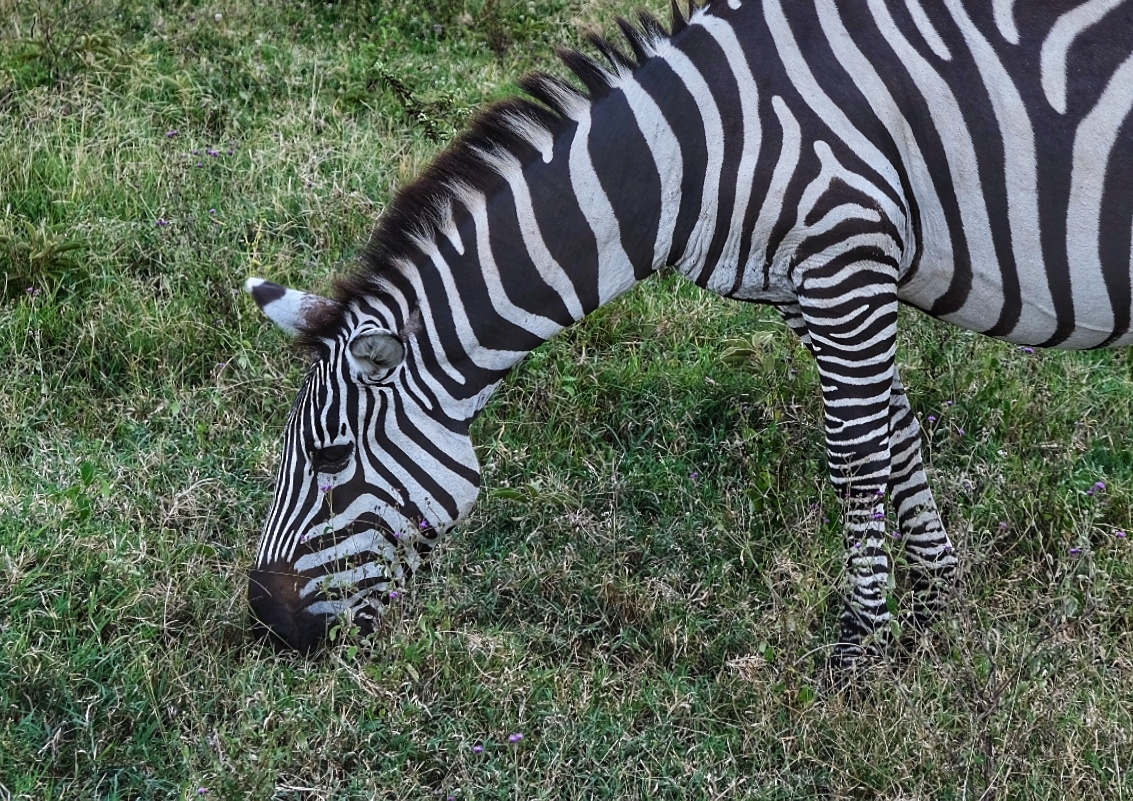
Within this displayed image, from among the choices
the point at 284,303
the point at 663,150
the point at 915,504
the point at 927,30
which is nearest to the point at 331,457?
the point at 284,303

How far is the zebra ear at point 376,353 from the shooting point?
4.43 metres

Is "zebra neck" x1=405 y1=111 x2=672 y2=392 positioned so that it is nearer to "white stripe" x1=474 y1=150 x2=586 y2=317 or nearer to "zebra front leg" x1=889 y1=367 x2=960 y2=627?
"white stripe" x1=474 y1=150 x2=586 y2=317

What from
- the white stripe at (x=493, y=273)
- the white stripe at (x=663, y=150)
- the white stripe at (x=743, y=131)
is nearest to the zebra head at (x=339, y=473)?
the white stripe at (x=493, y=273)

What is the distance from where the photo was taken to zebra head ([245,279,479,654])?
15.2 feet

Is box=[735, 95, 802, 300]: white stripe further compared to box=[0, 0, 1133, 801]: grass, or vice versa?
box=[735, 95, 802, 300]: white stripe

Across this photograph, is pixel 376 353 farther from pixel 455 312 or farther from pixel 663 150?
pixel 663 150

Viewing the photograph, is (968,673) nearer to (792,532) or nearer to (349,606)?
(792,532)

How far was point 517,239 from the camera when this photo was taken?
15.2ft

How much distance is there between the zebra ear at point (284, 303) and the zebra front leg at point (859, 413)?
71.7 inches

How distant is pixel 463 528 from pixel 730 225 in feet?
6.40

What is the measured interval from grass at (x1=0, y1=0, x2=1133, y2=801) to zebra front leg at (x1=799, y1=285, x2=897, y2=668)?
16 centimetres

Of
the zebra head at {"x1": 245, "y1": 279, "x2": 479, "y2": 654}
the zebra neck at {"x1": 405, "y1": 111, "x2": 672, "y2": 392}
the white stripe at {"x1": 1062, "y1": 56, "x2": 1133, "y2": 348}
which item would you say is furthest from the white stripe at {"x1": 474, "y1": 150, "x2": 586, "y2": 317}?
the white stripe at {"x1": 1062, "y1": 56, "x2": 1133, "y2": 348}

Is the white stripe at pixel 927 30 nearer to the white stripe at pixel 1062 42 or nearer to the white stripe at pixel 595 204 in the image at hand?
the white stripe at pixel 1062 42

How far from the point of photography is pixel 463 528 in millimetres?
5652
